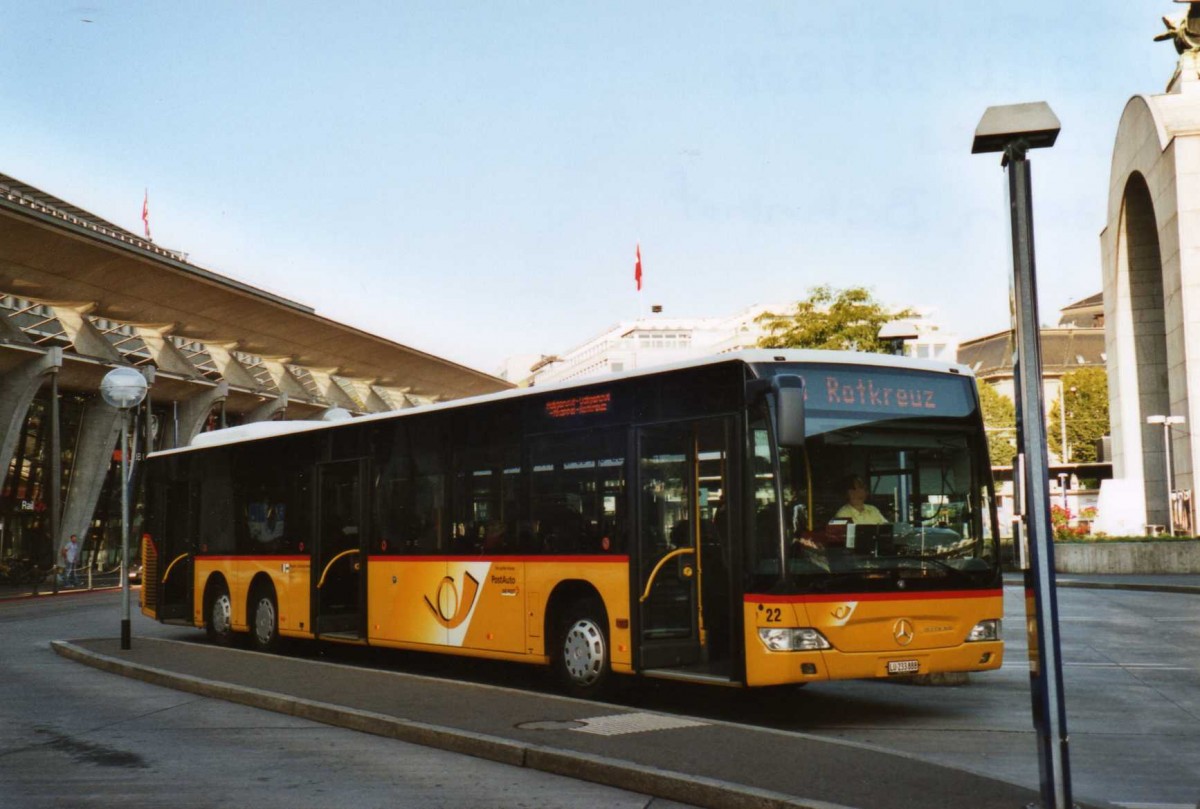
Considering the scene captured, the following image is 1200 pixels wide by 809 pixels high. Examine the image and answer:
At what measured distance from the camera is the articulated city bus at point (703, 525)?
980 cm

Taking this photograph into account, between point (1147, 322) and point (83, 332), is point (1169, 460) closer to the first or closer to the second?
point (1147, 322)

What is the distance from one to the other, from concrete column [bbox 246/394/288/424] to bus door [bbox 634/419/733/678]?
5295cm

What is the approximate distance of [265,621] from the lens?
673 inches

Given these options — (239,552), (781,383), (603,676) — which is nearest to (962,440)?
(781,383)

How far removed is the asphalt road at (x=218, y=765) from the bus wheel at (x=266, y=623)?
3964mm

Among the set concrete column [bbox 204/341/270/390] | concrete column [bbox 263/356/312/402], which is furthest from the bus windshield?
concrete column [bbox 263/356/312/402]

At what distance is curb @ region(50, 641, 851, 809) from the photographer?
22.5 feet

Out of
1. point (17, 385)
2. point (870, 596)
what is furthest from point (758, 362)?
point (17, 385)

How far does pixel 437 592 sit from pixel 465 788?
6.07 metres

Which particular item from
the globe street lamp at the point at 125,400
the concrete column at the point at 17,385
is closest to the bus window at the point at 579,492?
the globe street lamp at the point at 125,400

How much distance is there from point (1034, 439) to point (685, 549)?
188 inches

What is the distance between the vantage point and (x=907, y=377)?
34.9ft

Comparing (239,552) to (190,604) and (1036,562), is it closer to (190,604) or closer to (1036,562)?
(190,604)

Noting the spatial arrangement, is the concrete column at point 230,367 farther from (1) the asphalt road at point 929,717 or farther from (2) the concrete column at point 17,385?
(1) the asphalt road at point 929,717
